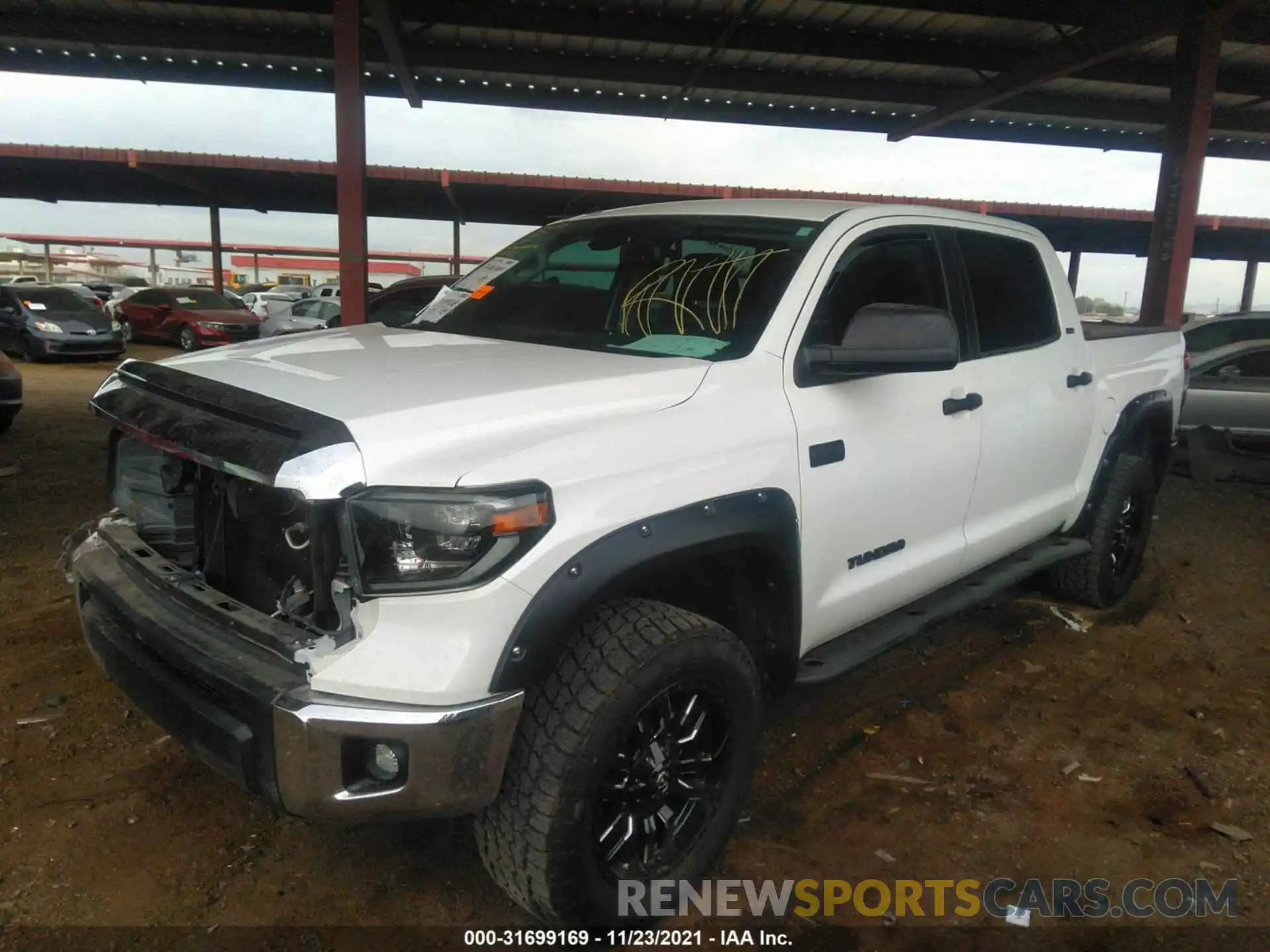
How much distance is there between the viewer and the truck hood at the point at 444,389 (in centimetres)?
192

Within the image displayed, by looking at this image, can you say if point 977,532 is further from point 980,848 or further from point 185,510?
point 185,510

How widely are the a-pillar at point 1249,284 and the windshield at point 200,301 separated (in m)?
29.4

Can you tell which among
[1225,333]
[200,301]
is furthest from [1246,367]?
[200,301]

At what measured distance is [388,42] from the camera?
1013 cm

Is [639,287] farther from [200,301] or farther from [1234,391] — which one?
[200,301]

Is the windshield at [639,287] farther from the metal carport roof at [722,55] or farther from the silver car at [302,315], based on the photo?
the silver car at [302,315]

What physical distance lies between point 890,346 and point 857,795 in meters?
1.50

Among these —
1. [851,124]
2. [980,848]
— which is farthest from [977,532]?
[851,124]

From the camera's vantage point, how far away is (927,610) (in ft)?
10.8

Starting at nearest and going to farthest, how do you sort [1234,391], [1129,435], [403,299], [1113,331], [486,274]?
[486,274] < [1129,435] < [1113,331] < [1234,391] < [403,299]

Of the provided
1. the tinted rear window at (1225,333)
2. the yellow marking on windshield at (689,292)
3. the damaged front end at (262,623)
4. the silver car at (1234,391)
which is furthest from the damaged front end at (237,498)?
the tinted rear window at (1225,333)

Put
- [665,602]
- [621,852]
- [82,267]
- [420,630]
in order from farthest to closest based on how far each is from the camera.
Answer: [82,267], [665,602], [621,852], [420,630]

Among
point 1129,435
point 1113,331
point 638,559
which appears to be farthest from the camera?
point 1113,331

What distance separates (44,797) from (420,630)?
178cm
